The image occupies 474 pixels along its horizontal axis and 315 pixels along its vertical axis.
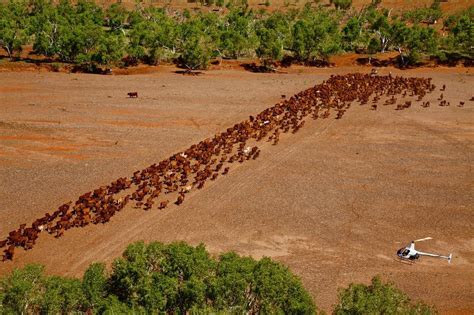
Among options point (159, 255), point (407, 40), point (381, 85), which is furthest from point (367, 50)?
point (159, 255)

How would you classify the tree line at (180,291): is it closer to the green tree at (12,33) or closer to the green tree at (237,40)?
the green tree at (237,40)

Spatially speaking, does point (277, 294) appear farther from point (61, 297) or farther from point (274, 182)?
point (274, 182)

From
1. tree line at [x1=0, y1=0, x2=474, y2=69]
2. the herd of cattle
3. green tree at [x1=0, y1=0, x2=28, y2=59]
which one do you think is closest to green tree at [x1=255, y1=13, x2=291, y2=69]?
tree line at [x1=0, y1=0, x2=474, y2=69]

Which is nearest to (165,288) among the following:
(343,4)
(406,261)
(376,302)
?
(376,302)

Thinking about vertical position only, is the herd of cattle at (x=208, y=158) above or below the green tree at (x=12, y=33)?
below

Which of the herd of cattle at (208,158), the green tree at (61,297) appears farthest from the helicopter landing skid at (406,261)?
the green tree at (61,297)

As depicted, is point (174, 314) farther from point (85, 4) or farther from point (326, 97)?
point (85, 4)

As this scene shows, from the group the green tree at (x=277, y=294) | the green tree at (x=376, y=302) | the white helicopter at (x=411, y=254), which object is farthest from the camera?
the white helicopter at (x=411, y=254)

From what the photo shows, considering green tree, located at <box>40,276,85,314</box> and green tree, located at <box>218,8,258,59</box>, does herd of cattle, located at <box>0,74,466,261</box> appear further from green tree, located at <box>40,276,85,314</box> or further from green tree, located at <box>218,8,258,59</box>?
green tree, located at <box>218,8,258,59</box>
